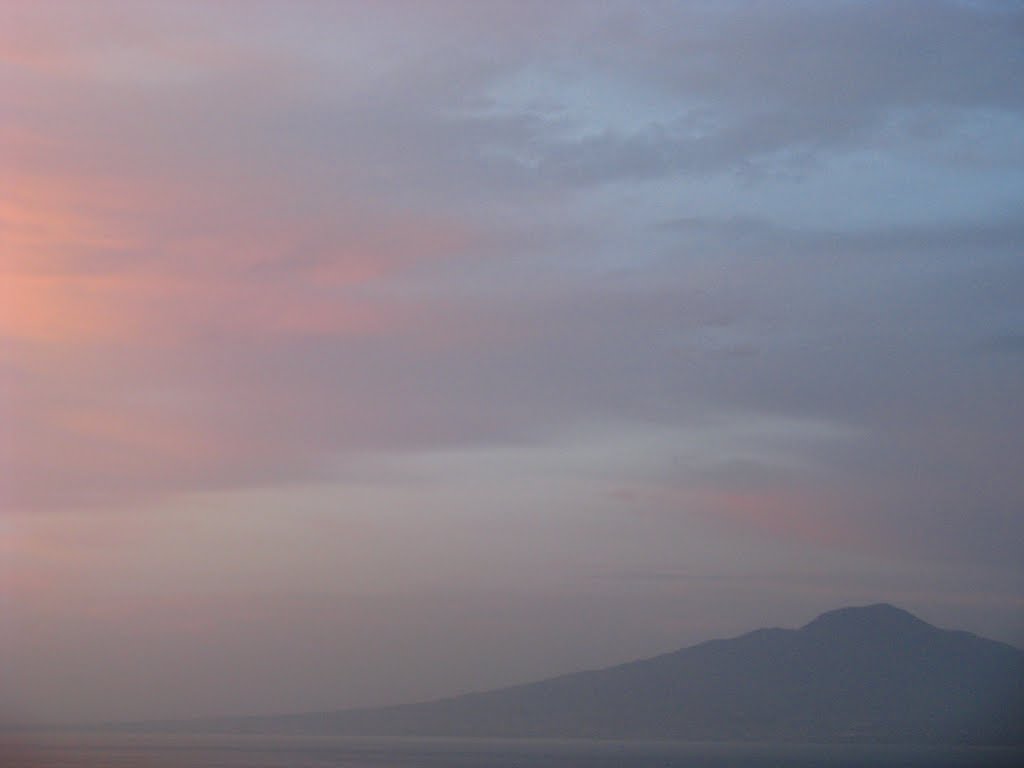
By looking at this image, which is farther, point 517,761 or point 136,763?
point 517,761

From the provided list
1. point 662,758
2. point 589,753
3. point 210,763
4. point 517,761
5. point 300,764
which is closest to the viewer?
point 300,764

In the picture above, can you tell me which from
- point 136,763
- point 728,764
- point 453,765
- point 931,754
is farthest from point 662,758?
point 136,763

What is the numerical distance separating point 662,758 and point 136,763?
61.7 metres

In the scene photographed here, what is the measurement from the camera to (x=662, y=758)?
165875 mm

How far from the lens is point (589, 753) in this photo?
18562cm

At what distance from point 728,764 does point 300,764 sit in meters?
47.2

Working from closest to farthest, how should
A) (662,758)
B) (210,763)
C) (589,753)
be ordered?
(210,763), (662,758), (589,753)

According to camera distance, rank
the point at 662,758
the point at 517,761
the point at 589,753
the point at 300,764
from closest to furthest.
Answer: the point at 300,764
the point at 517,761
the point at 662,758
the point at 589,753

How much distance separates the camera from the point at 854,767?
15112cm

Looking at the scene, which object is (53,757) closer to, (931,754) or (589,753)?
(589,753)

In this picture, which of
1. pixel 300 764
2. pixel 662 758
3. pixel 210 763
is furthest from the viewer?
pixel 662 758

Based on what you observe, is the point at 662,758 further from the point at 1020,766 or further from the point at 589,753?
the point at 1020,766

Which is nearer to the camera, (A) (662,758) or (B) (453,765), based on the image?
(B) (453,765)

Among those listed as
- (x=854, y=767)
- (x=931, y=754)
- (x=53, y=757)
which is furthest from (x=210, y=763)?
(x=931, y=754)
